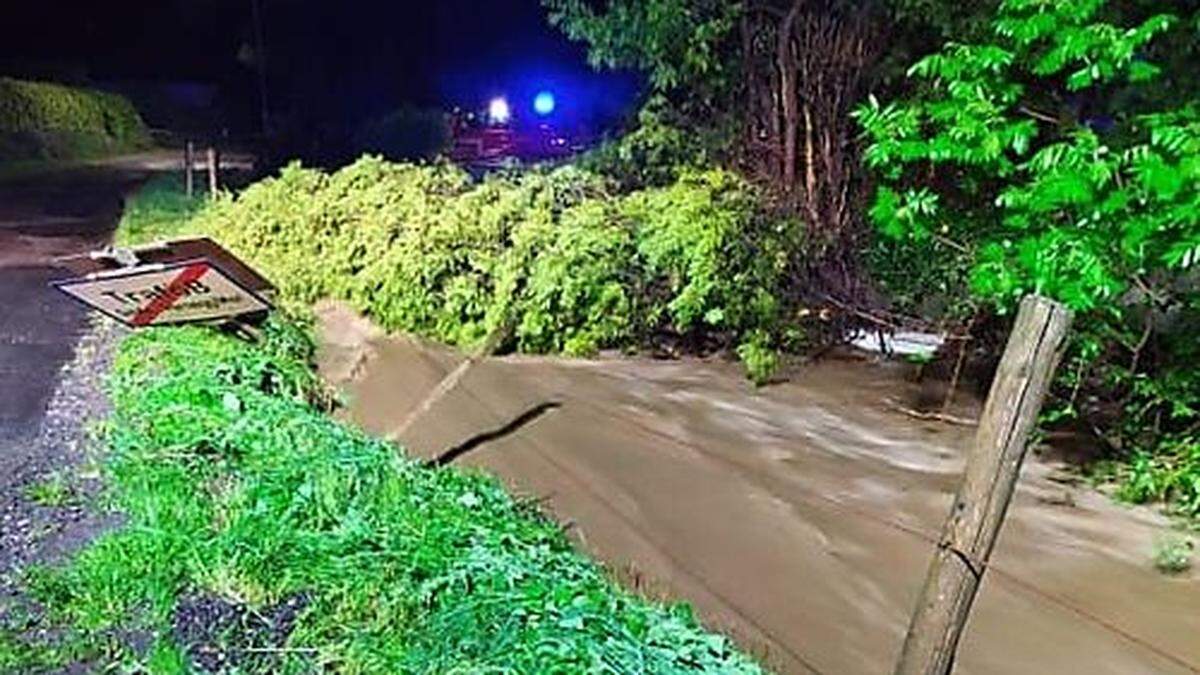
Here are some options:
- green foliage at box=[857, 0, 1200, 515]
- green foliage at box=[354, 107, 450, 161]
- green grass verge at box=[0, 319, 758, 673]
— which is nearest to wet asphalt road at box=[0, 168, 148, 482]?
green grass verge at box=[0, 319, 758, 673]

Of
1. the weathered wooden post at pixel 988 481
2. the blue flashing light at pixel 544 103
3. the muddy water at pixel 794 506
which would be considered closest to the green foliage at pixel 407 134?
the blue flashing light at pixel 544 103

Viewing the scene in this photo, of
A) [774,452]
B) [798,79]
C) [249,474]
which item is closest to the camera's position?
[249,474]

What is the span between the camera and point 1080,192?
4.52 m

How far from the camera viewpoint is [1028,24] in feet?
15.0

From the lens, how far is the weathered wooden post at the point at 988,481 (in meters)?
2.66

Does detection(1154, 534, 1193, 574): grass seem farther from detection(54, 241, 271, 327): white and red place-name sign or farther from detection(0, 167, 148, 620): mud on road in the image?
detection(54, 241, 271, 327): white and red place-name sign

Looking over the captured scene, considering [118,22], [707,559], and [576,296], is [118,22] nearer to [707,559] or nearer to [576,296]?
[576,296]

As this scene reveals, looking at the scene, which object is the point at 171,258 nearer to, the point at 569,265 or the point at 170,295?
the point at 170,295

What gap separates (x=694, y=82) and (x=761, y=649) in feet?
20.6

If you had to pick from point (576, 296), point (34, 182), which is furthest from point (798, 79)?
point (34, 182)

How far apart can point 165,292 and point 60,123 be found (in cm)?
2379

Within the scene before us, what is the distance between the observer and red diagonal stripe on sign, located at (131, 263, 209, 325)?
6133mm

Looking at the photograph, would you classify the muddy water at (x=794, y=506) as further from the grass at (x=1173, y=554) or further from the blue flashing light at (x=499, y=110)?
the blue flashing light at (x=499, y=110)

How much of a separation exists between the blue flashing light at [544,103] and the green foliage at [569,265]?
13.6m
